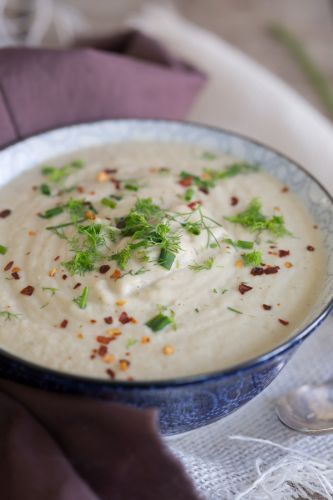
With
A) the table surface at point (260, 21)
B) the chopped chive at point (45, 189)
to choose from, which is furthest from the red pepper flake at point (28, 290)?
the table surface at point (260, 21)

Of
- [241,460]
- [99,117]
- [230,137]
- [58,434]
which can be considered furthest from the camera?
[99,117]

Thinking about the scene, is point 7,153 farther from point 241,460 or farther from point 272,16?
point 272,16

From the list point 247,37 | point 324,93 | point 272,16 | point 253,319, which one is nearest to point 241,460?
point 253,319

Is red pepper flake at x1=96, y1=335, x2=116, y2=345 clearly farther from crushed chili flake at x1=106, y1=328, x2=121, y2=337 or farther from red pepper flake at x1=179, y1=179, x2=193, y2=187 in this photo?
red pepper flake at x1=179, y1=179, x2=193, y2=187

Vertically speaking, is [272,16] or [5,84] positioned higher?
[272,16]

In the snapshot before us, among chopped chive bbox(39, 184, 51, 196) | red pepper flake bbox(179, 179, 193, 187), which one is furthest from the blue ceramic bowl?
red pepper flake bbox(179, 179, 193, 187)

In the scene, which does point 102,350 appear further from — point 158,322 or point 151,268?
point 151,268
